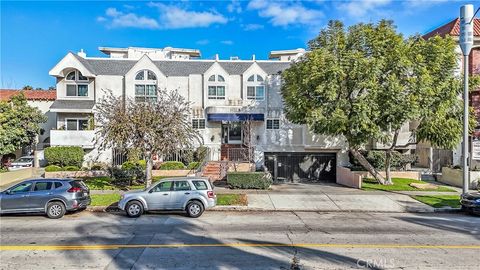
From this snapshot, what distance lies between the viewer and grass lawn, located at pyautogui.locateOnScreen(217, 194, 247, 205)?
57.3 feet

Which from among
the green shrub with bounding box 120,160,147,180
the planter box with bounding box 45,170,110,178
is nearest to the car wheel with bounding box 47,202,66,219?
the green shrub with bounding box 120,160,147,180

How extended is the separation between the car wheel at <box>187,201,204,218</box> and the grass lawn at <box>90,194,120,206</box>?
188 inches

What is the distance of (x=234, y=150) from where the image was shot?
28531 mm

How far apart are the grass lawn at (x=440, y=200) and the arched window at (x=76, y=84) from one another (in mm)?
26990

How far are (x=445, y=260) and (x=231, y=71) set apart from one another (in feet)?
81.4

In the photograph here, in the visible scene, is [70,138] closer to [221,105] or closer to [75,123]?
[75,123]

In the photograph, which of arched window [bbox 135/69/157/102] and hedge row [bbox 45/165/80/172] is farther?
arched window [bbox 135/69/157/102]

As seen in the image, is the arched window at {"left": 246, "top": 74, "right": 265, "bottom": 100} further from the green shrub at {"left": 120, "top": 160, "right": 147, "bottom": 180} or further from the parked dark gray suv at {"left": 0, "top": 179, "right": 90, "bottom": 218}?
the parked dark gray suv at {"left": 0, "top": 179, "right": 90, "bottom": 218}

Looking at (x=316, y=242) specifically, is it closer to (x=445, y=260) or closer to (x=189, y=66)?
(x=445, y=260)

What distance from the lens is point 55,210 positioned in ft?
47.8

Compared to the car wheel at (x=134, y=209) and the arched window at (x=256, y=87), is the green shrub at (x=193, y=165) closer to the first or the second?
the arched window at (x=256, y=87)

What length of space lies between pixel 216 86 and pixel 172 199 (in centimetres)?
1684

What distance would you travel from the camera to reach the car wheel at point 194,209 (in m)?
14.7

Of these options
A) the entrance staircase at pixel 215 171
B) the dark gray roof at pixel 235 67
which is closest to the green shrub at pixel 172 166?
the entrance staircase at pixel 215 171
